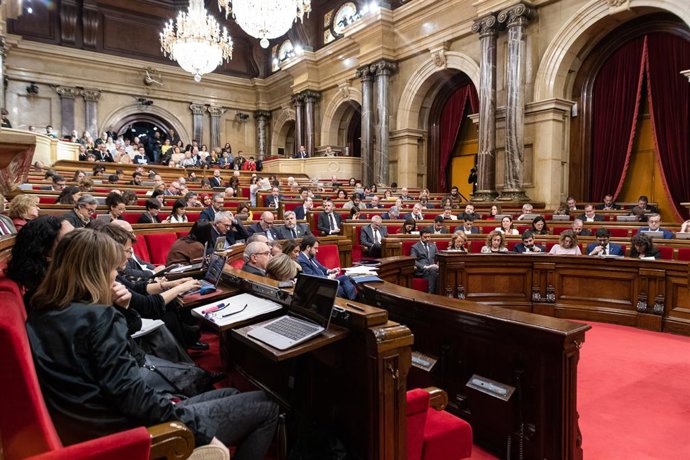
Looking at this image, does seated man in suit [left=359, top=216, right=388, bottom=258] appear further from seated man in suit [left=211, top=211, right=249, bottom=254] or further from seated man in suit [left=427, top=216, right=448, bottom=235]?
seated man in suit [left=211, top=211, right=249, bottom=254]

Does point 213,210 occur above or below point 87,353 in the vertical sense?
above

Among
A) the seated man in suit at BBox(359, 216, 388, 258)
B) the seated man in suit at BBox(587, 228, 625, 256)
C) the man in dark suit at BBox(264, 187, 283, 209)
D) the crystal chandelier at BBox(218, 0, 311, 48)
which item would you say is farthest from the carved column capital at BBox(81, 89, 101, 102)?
the seated man in suit at BBox(587, 228, 625, 256)

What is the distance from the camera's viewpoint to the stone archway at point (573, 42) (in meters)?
8.07

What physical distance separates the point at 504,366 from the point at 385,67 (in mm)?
11387

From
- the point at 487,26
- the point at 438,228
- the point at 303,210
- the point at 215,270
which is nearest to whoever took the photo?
the point at 215,270

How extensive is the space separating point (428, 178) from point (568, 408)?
1148 centimetres

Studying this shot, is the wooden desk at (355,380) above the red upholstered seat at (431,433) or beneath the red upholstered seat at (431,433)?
above

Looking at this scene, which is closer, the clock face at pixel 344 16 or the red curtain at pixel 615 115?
the red curtain at pixel 615 115

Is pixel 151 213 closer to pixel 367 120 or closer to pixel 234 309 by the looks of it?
pixel 234 309

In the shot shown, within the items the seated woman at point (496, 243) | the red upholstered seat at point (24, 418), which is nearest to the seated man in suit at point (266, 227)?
the seated woman at point (496, 243)

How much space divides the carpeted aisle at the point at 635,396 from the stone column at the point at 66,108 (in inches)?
618

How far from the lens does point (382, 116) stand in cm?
1242

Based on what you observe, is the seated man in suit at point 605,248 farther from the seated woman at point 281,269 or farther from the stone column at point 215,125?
the stone column at point 215,125

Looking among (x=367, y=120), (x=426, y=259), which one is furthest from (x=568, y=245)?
(x=367, y=120)
